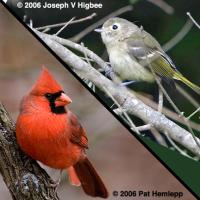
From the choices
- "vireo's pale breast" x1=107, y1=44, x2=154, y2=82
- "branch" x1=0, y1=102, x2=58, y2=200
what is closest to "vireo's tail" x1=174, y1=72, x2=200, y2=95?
"vireo's pale breast" x1=107, y1=44, x2=154, y2=82

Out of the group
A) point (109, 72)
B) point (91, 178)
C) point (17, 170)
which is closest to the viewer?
point (17, 170)

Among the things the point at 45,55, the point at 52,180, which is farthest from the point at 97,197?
the point at 45,55

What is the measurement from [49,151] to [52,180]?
0.20 metres

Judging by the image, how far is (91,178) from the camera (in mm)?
4148

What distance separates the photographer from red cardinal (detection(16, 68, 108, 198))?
153 inches

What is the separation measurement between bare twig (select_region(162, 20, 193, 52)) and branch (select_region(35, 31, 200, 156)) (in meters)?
0.38

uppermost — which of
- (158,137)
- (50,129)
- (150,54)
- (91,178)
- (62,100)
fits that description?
(150,54)

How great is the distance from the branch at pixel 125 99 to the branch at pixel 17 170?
509mm

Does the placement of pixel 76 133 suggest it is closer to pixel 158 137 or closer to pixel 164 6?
pixel 158 137

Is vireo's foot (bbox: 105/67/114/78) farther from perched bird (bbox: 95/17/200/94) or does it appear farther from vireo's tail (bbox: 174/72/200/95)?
vireo's tail (bbox: 174/72/200/95)

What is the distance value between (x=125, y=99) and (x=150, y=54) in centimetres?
33

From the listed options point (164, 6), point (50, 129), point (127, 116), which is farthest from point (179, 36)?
point (50, 129)

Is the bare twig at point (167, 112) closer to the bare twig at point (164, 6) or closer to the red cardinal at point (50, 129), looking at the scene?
the red cardinal at point (50, 129)

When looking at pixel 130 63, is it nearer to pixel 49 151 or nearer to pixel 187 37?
pixel 187 37
